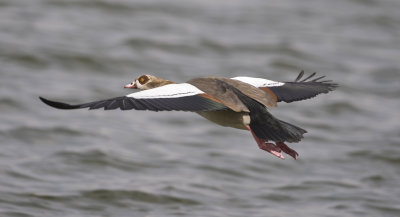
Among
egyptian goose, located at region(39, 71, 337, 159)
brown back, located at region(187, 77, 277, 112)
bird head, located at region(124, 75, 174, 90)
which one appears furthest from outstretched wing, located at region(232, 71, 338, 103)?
bird head, located at region(124, 75, 174, 90)

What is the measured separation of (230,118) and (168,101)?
2.53ft

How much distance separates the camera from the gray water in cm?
985

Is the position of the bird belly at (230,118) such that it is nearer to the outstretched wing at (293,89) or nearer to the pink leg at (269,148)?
the pink leg at (269,148)

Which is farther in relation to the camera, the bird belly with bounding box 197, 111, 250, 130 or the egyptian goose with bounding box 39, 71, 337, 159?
the bird belly with bounding box 197, 111, 250, 130

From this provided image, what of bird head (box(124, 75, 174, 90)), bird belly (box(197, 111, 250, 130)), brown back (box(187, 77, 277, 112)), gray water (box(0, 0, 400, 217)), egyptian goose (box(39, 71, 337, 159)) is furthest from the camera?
gray water (box(0, 0, 400, 217))

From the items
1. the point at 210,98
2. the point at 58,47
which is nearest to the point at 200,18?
the point at 58,47

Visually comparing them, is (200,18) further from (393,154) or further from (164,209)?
(164,209)

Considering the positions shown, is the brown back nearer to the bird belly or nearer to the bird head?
the bird belly

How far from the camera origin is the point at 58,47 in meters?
14.5

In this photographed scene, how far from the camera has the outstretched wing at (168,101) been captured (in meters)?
6.61

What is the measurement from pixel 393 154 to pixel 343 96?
7.91 ft

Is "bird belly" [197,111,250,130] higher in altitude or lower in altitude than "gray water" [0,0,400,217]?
lower

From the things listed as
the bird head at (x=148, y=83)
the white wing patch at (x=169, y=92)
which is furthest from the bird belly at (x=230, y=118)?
the bird head at (x=148, y=83)

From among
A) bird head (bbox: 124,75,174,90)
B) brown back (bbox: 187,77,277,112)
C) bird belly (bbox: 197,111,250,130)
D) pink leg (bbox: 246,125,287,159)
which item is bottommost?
pink leg (bbox: 246,125,287,159)
